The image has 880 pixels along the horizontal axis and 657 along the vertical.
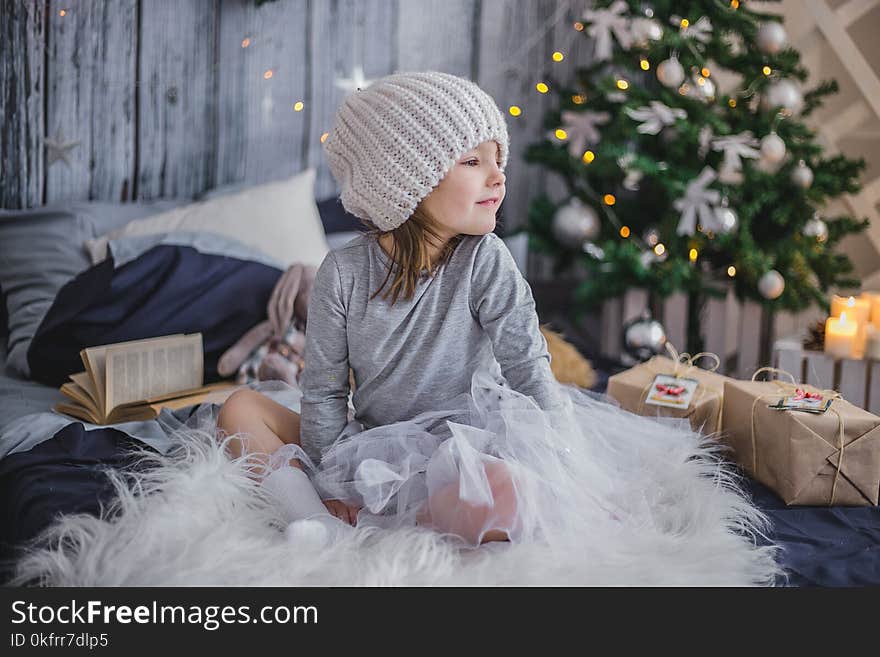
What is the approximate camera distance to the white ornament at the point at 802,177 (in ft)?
6.57

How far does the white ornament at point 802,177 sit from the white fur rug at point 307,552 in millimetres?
1233

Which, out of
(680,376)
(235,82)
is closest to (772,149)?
(680,376)

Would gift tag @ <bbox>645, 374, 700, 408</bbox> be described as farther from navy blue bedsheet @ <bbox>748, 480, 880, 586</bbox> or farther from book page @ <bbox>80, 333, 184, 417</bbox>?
book page @ <bbox>80, 333, 184, 417</bbox>

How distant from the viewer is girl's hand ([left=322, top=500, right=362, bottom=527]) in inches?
41.1

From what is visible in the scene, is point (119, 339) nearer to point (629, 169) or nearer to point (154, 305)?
point (154, 305)

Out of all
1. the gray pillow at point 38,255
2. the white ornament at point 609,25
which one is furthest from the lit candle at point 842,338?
the gray pillow at point 38,255

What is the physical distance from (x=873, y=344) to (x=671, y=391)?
1.68ft

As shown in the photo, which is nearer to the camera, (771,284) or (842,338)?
(842,338)

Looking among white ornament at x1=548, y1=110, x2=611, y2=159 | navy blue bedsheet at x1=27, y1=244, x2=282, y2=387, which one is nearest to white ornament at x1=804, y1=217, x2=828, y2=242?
white ornament at x1=548, y1=110, x2=611, y2=159

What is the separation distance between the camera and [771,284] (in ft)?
6.60

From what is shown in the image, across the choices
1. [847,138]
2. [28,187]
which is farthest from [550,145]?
[28,187]

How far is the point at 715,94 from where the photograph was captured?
2.07 meters
